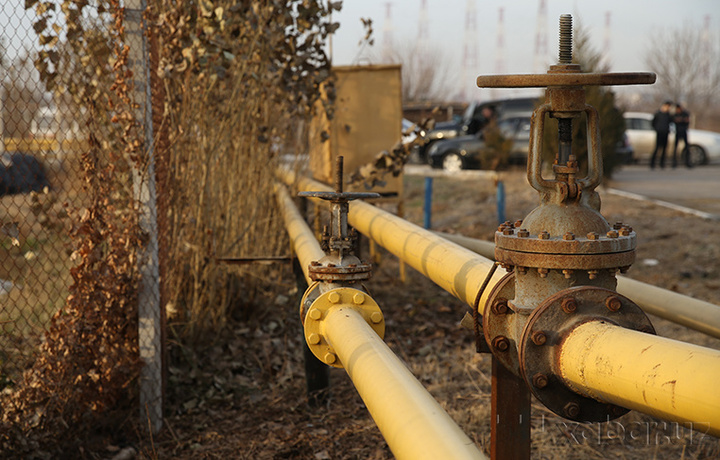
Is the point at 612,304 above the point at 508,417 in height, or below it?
above

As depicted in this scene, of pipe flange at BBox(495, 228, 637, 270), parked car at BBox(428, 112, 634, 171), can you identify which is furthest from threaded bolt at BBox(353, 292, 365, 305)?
parked car at BBox(428, 112, 634, 171)

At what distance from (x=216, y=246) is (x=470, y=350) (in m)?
1.93

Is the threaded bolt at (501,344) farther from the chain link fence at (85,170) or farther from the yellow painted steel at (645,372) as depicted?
the chain link fence at (85,170)

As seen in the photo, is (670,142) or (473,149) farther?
(670,142)

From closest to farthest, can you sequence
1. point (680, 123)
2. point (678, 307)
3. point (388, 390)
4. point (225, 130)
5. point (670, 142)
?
point (388, 390) < point (678, 307) < point (225, 130) < point (680, 123) < point (670, 142)

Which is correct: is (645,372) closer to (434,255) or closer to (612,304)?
(612,304)

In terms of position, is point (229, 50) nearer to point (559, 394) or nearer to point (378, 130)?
point (378, 130)

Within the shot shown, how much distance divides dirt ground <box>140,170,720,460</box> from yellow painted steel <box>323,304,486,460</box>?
76.5 inches

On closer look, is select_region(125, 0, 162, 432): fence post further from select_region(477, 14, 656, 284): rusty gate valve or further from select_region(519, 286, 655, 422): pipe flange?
select_region(519, 286, 655, 422): pipe flange

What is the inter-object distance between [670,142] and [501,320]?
914 inches

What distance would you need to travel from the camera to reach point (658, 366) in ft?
4.75

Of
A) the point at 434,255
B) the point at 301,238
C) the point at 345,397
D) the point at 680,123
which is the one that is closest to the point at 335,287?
the point at 434,255

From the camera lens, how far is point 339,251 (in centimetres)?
252

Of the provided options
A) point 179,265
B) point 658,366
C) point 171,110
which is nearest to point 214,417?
point 179,265
